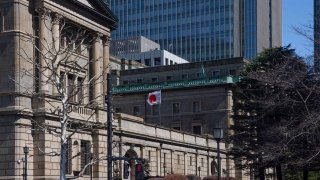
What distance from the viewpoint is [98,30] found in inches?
2345

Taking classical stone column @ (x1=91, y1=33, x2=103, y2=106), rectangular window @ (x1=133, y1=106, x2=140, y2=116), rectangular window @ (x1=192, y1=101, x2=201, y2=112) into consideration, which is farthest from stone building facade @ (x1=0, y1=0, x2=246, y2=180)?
rectangular window @ (x1=133, y1=106, x2=140, y2=116)


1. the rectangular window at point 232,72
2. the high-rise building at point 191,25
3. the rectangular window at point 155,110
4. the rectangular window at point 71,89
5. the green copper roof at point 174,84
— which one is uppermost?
the high-rise building at point 191,25

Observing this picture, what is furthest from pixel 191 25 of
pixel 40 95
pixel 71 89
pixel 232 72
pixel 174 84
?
pixel 40 95

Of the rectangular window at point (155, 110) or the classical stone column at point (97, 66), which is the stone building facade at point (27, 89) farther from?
the rectangular window at point (155, 110)

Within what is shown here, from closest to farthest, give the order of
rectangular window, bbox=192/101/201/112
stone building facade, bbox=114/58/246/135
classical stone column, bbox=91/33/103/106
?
1. classical stone column, bbox=91/33/103/106
2. stone building facade, bbox=114/58/246/135
3. rectangular window, bbox=192/101/201/112

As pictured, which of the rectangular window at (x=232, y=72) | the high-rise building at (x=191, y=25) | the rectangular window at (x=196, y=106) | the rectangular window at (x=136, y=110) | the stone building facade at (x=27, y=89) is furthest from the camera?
the high-rise building at (x=191, y=25)

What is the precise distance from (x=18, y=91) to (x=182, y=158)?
103 ft

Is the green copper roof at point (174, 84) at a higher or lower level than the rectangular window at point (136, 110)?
higher

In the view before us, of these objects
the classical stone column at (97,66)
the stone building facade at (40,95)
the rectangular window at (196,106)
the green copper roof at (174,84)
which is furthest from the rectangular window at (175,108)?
the classical stone column at (97,66)

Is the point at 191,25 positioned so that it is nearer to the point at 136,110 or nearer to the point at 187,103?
the point at 136,110

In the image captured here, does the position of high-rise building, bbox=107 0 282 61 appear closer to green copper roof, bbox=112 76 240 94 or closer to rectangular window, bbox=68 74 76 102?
green copper roof, bbox=112 76 240 94

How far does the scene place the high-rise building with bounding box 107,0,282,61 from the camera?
538 feet

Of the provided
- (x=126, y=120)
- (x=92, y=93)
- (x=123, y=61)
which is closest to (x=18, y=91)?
(x=92, y=93)

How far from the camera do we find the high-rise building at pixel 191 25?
163875 millimetres
